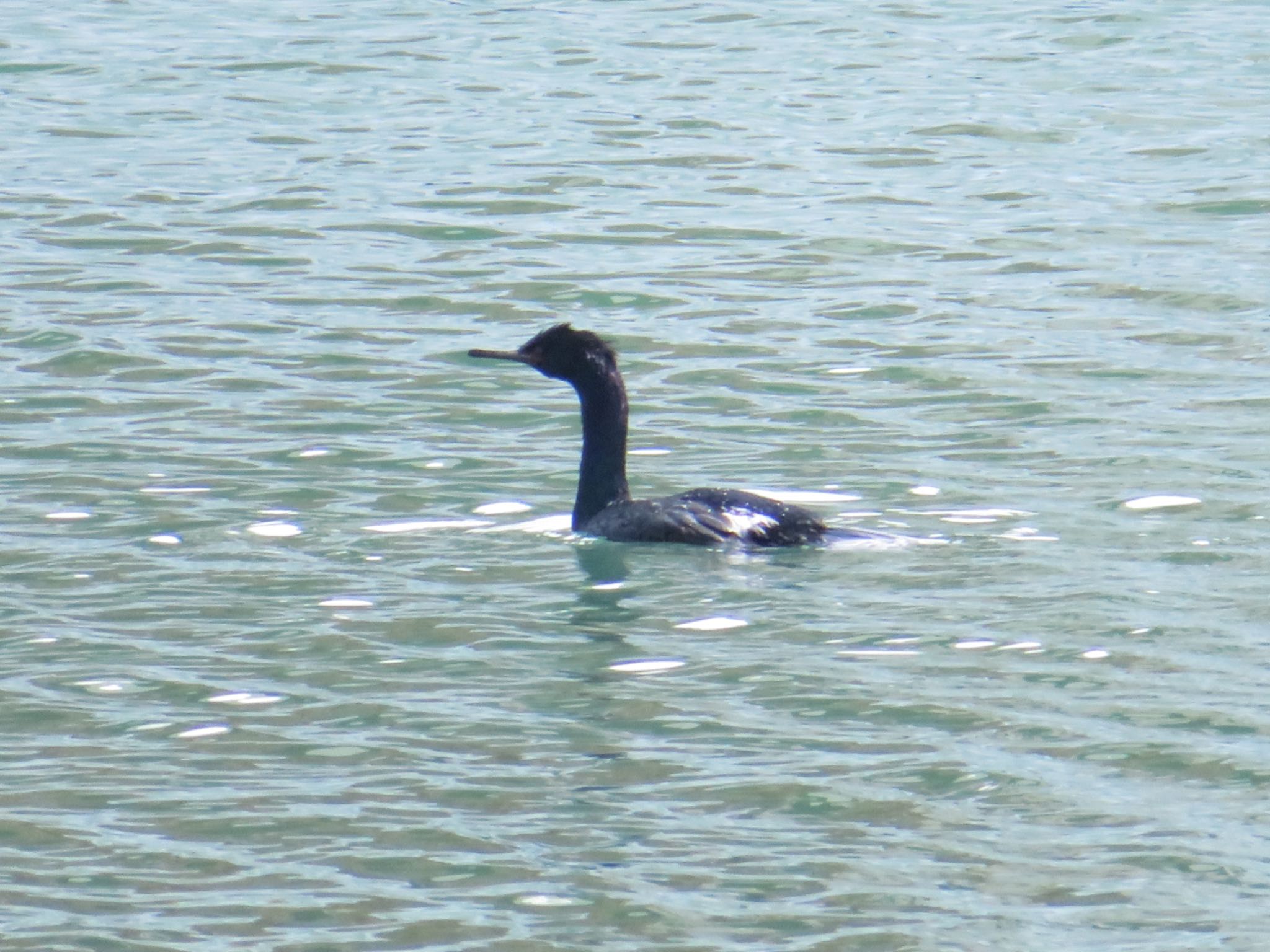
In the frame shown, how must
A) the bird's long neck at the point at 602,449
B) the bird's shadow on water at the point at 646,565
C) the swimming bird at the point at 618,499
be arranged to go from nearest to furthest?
the bird's shadow on water at the point at 646,565, the swimming bird at the point at 618,499, the bird's long neck at the point at 602,449

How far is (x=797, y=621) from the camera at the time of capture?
9.68 meters

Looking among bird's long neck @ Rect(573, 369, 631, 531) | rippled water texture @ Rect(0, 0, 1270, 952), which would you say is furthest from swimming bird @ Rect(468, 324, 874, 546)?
rippled water texture @ Rect(0, 0, 1270, 952)

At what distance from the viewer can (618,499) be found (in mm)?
11133

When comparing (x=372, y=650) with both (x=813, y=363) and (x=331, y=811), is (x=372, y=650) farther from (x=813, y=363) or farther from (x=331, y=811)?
(x=813, y=363)

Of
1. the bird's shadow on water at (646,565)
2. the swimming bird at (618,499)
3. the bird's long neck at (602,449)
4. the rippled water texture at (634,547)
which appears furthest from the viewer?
the bird's long neck at (602,449)

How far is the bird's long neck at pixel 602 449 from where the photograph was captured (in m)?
11.1

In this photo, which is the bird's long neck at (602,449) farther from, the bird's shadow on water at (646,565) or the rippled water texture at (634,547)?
the rippled water texture at (634,547)

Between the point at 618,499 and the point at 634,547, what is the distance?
37 cm

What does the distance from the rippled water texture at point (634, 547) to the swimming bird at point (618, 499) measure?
0.50 ft

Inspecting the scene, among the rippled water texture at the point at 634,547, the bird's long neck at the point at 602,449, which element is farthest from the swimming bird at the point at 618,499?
the rippled water texture at the point at 634,547

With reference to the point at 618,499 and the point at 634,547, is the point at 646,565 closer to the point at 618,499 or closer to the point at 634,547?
the point at 634,547

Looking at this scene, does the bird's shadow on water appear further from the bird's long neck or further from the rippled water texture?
the bird's long neck

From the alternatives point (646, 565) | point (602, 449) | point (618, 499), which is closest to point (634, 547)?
point (646, 565)

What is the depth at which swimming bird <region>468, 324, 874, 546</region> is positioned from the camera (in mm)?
10609
